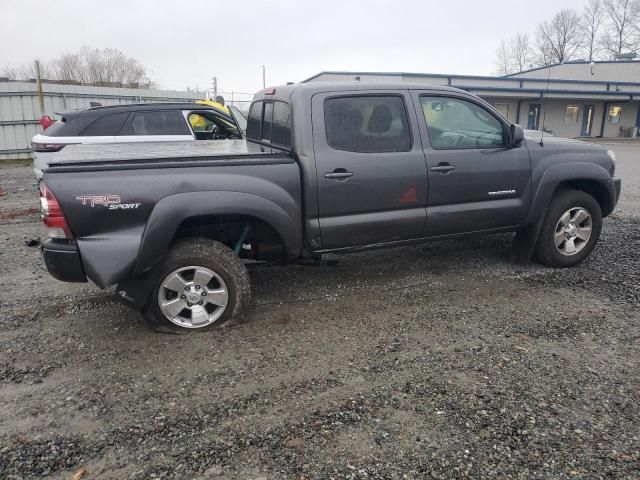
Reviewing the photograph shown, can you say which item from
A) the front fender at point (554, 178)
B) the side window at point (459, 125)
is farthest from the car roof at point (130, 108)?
the front fender at point (554, 178)

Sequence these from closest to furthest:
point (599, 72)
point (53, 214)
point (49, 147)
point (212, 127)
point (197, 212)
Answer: point (53, 214) → point (197, 212) → point (49, 147) → point (212, 127) → point (599, 72)

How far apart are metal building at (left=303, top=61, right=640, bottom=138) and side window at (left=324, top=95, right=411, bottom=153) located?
83.5 feet

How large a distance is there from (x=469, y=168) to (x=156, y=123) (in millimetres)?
5415

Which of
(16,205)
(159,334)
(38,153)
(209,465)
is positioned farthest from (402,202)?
(16,205)

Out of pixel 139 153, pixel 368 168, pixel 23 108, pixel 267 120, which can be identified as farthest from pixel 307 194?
pixel 23 108

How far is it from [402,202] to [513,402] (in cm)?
202

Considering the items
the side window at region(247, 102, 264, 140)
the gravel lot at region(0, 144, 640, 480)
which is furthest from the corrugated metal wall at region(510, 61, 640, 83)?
the gravel lot at region(0, 144, 640, 480)

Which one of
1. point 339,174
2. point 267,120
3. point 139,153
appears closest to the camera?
point 139,153

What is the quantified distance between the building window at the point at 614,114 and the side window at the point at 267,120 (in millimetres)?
37442

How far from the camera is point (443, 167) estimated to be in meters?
4.61

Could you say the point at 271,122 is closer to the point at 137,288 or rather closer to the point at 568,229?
the point at 137,288

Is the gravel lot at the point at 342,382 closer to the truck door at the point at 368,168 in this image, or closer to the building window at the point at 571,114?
the truck door at the point at 368,168

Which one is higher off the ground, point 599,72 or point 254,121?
point 599,72

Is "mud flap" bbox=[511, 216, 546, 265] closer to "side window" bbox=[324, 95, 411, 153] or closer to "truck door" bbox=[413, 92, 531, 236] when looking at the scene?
"truck door" bbox=[413, 92, 531, 236]
